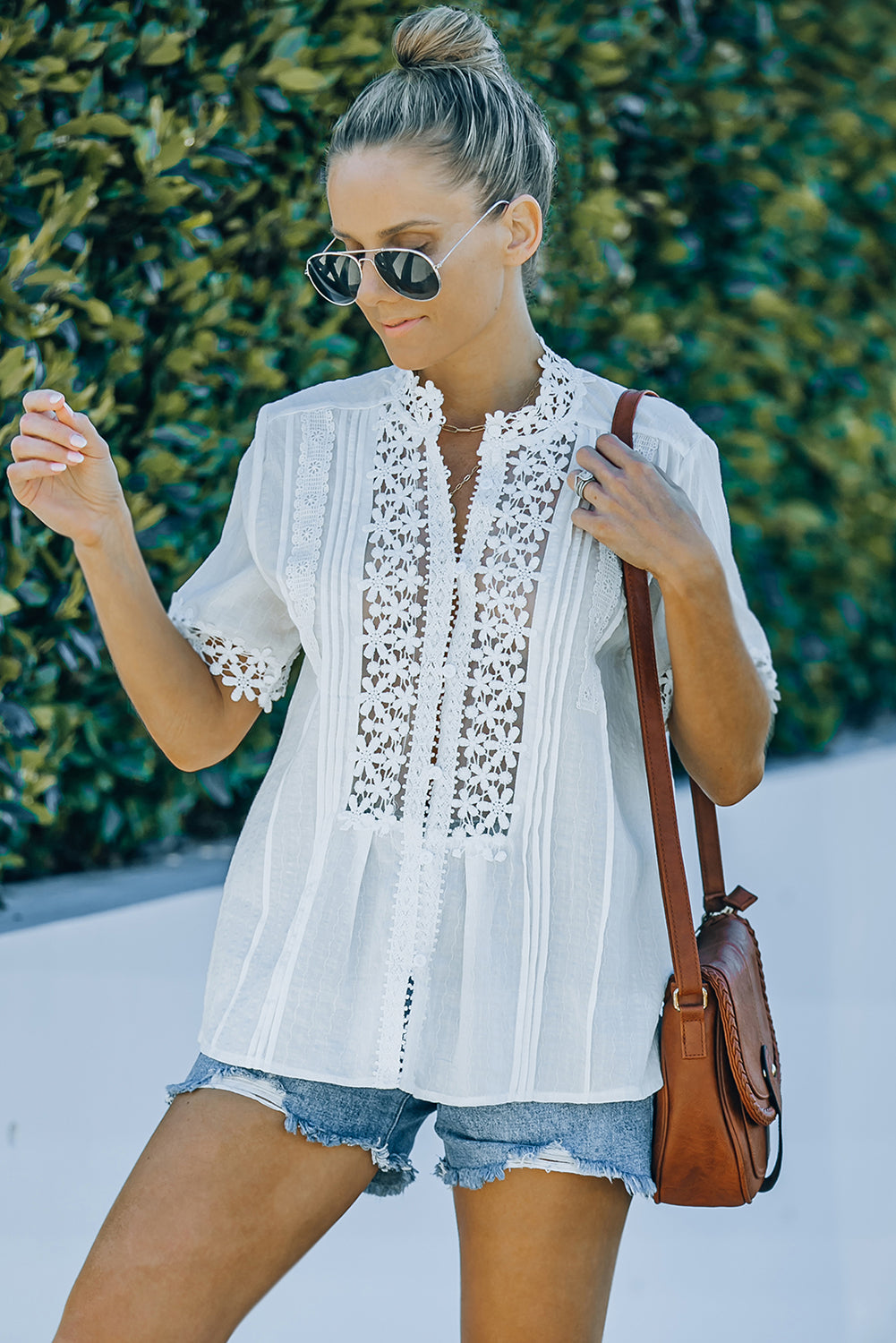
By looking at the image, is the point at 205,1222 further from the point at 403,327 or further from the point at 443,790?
the point at 403,327

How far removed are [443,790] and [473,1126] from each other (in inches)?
14.5

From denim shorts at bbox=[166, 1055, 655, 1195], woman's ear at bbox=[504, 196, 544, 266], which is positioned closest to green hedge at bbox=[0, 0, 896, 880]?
woman's ear at bbox=[504, 196, 544, 266]

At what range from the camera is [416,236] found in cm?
163

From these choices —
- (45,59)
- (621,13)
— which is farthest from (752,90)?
(45,59)

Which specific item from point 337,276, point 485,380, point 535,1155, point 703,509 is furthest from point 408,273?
point 535,1155

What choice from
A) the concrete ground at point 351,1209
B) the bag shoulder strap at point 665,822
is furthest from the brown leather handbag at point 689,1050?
the concrete ground at point 351,1209

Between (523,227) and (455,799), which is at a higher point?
(523,227)

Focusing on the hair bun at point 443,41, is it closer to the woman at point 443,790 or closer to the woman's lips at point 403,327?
the woman at point 443,790

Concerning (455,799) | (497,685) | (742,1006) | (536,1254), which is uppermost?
(497,685)

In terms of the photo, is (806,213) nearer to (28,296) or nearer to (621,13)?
(621,13)

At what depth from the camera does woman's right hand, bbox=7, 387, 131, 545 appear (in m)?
1.60

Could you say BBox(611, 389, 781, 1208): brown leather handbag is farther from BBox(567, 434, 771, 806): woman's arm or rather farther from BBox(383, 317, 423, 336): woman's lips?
BBox(383, 317, 423, 336): woman's lips

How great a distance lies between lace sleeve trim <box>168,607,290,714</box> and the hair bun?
70 centimetres

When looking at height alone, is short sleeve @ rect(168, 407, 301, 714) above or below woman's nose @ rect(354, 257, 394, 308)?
below
